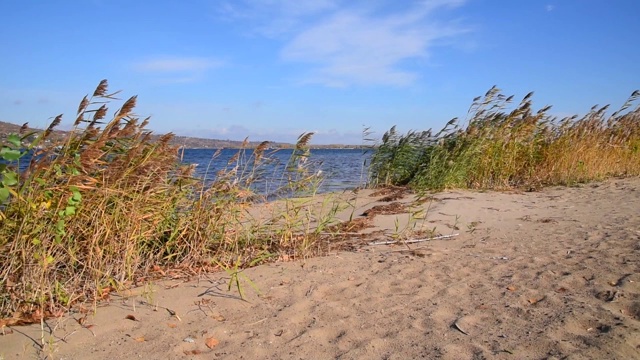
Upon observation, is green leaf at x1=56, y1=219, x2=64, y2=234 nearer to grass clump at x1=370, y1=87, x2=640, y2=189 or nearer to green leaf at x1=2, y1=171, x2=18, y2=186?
green leaf at x1=2, y1=171, x2=18, y2=186

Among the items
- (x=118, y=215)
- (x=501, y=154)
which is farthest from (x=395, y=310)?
(x=501, y=154)

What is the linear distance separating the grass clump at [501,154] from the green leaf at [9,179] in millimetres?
8005

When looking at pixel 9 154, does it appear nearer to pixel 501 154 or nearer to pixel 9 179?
pixel 9 179

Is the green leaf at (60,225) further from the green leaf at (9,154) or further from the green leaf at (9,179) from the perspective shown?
the green leaf at (9,154)

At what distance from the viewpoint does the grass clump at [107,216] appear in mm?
3451

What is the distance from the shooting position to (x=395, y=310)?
138 inches

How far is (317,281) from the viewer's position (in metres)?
4.13

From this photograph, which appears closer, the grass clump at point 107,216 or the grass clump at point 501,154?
the grass clump at point 107,216

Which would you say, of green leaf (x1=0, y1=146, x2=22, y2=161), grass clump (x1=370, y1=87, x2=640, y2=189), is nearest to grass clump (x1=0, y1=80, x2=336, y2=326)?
green leaf (x1=0, y1=146, x2=22, y2=161)

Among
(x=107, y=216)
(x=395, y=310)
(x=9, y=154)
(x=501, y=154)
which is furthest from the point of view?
(x=501, y=154)

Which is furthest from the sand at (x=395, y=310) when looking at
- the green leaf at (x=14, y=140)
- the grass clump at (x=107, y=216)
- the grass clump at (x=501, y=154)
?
the grass clump at (x=501, y=154)

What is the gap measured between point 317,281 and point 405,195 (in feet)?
19.4

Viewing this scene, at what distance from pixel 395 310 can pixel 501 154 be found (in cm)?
813

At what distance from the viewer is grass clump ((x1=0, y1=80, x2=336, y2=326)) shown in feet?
11.3
